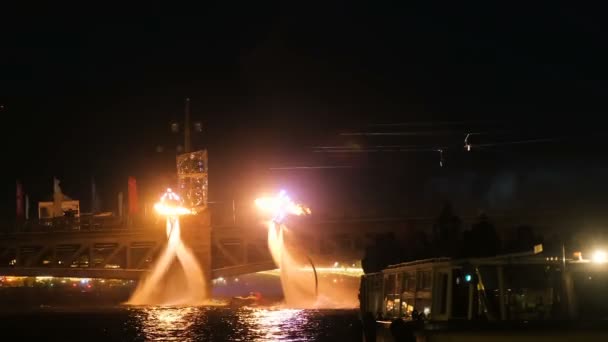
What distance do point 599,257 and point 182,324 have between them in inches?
1814

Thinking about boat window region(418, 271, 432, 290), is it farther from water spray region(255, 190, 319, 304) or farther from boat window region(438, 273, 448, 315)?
water spray region(255, 190, 319, 304)

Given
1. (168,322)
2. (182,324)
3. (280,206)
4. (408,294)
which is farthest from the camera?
(280,206)

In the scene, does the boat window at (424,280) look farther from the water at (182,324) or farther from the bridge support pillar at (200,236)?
the bridge support pillar at (200,236)

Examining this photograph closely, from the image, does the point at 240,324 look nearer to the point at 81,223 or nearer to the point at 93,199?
the point at 81,223

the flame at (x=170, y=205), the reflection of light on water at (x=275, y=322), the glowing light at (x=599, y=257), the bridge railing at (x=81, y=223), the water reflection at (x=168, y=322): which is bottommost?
the reflection of light on water at (x=275, y=322)

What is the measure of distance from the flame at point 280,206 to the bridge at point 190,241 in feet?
9.39

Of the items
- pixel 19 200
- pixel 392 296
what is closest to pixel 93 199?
pixel 19 200

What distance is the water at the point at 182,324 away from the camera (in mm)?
60906

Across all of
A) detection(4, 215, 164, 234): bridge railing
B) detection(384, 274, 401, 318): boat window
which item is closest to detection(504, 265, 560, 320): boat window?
detection(384, 274, 401, 318): boat window

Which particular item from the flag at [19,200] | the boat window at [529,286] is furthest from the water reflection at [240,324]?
the flag at [19,200]

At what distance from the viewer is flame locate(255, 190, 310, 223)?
8862cm

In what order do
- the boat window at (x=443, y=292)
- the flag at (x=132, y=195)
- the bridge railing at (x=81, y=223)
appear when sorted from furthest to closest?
the flag at (x=132, y=195)
the bridge railing at (x=81, y=223)
the boat window at (x=443, y=292)

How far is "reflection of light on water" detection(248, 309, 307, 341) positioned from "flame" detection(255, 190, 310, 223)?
9.61 meters

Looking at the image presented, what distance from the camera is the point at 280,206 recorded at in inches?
3492
